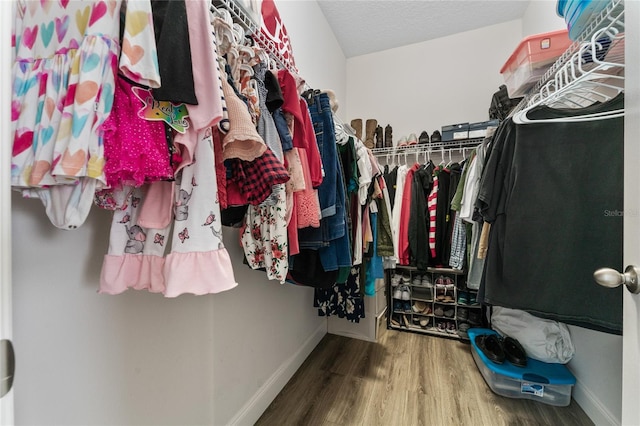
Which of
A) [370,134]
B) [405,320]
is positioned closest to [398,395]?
[405,320]

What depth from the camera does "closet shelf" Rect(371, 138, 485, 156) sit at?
214 centimetres

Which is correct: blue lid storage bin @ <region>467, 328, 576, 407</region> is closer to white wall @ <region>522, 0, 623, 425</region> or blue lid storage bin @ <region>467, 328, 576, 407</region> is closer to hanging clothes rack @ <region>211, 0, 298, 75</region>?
white wall @ <region>522, 0, 623, 425</region>

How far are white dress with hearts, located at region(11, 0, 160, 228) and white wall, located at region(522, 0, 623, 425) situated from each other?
6.31ft

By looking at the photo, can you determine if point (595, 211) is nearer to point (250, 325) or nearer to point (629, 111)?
point (629, 111)

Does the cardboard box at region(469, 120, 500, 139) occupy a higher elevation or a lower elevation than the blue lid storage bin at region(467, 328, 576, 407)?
higher

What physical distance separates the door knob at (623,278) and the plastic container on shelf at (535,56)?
1187 mm

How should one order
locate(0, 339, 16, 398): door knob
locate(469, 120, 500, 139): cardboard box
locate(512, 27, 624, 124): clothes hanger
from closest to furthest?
locate(0, 339, 16, 398): door knob
locate(512, 27, 624, 124): clothes hanger
locate(469, 120, 500, 139): cardboard box

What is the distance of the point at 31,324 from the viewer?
0.52 meters

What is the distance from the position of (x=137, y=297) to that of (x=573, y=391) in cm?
222

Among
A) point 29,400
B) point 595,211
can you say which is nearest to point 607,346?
point 595,211

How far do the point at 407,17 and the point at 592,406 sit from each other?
2946 millimetres

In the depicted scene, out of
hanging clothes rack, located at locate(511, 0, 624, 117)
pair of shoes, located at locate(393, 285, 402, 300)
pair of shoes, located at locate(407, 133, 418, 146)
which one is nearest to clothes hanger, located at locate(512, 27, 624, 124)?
hanging clothes rack, located at locate(511, 0, 624, 117)

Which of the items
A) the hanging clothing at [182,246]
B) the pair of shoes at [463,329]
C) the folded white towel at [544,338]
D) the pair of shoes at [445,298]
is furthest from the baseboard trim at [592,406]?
the hanging clothing at [182,246]

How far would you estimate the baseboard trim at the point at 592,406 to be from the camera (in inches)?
45.3
